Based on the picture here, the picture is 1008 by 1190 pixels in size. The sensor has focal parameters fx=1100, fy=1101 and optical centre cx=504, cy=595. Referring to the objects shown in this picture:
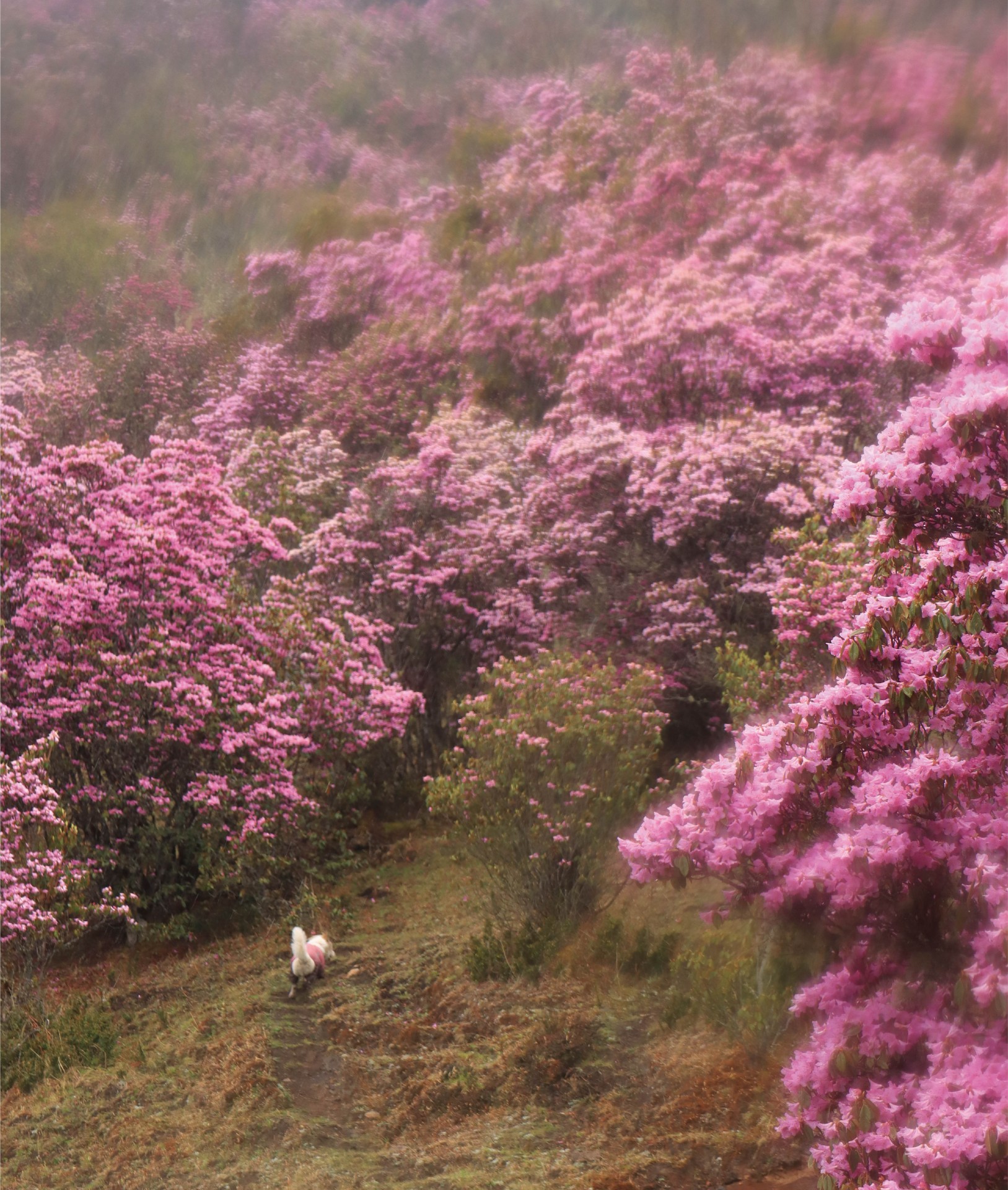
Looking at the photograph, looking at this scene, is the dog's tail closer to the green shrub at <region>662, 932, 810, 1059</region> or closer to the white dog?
the white dog

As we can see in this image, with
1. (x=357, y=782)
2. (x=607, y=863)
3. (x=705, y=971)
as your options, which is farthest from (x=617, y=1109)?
(x=357, y=782)

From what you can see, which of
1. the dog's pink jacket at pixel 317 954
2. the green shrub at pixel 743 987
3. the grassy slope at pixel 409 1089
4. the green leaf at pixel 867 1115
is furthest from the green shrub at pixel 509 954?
the green leaf at pixel 867 1115

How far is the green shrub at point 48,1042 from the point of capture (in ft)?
27.7

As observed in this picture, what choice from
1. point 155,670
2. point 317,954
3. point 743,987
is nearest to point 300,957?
point 317,954

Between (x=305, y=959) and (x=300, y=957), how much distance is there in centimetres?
5

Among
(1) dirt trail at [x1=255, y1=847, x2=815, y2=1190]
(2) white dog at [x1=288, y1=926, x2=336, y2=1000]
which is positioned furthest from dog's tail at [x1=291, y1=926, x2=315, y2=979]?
A: (1) dirt trail at [x1=255, y1=847, x2=815, y2=1190]

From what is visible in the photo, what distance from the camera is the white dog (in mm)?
9258

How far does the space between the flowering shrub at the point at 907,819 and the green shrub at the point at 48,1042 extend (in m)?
6.27

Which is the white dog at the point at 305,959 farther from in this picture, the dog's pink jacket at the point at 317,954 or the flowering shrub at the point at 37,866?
the flowering shrub at the point at 37,866

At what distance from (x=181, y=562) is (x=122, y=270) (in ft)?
44.5

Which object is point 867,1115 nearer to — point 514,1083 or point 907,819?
point 907,819

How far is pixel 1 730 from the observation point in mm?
9805

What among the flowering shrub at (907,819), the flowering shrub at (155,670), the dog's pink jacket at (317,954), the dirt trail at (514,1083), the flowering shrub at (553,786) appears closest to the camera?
the flowering shrub at (907,819)

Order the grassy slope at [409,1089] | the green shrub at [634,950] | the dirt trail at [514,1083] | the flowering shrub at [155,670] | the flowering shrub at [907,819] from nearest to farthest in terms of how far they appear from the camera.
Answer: the flowering shrub at [907,819]
the dirt trail at [514,1083]
the grassy slope at [409,1089]
the green shrub at [634,950]
the flowering shrub at [155,670]
